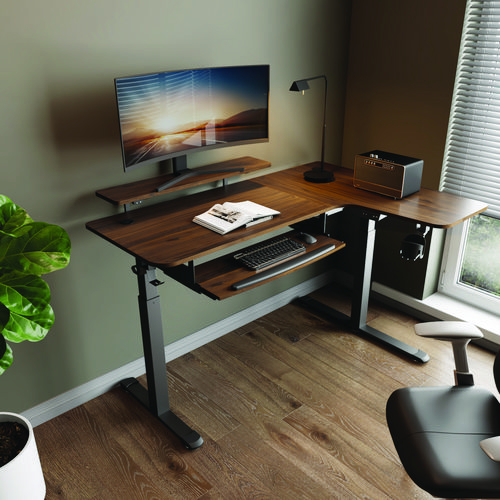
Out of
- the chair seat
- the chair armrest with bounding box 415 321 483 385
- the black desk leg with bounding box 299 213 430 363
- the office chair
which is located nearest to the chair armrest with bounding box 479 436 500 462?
the office chair

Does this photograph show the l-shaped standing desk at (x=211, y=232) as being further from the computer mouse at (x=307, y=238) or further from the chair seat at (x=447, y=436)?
the chair seat at (x=447, y=436)

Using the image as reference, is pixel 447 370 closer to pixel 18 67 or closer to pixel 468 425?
pixel 468 425

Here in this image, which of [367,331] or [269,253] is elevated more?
[269,253]

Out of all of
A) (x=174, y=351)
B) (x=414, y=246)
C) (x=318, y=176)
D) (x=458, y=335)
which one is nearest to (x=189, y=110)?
(x=318, y=176)

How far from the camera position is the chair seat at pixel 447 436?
1564 millimetres

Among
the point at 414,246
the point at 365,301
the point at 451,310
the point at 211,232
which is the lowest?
the point at 451,310

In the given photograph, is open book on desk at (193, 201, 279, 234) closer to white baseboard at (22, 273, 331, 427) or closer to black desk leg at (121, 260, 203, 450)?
black desk leg at (121, 260, 203, 450)

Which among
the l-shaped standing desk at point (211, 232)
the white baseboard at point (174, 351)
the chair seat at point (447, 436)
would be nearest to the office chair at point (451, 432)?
the chair seat at point (447, 436)

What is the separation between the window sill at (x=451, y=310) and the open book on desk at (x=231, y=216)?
58.0 inches

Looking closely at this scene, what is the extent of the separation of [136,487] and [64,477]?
0.33 meters

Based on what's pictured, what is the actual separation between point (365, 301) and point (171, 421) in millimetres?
1349

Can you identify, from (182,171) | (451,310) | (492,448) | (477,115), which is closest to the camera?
(492,448)

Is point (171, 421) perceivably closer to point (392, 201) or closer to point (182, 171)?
point (182, 171)

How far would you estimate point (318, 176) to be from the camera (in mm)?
2951
